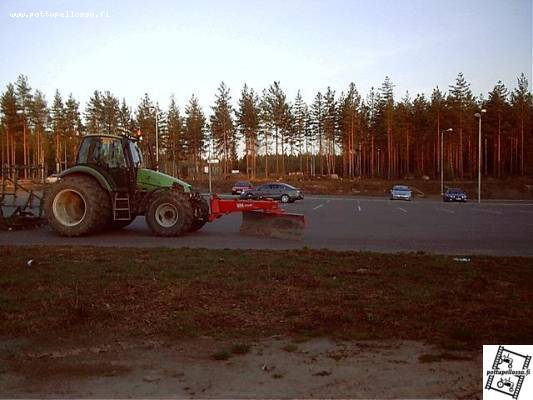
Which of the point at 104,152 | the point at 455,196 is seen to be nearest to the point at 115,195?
the point at 104,152

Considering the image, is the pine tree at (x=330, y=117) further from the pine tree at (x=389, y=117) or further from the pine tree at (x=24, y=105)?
the pine tree at (x=24, y=105)

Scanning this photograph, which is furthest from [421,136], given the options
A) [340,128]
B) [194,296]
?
[194,296]

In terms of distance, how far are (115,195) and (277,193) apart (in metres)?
27.1

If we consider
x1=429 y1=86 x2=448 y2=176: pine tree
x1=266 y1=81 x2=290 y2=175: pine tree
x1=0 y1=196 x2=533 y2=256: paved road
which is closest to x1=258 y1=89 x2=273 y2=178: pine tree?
x1=266 y1=81 x2=290 y2=175: pine tree

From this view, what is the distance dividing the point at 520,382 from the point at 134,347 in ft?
12.1

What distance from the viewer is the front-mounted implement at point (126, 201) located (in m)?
15.3

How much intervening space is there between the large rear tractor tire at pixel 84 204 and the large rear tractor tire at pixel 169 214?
139 centimetres

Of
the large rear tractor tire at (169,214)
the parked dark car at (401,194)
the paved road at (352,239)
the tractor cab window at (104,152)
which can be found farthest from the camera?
the parked dark car at (401,194)

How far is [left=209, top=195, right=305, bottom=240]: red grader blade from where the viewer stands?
1548 cm

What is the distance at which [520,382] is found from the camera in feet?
13.5

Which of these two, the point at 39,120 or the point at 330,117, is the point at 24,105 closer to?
the point at 39,120

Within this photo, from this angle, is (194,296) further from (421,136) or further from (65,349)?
(421,136)

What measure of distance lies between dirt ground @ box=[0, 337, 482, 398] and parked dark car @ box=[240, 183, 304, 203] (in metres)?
35.8

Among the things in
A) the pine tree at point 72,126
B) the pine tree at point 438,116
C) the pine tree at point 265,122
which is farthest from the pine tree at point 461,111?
the pine tree at point 72,126
